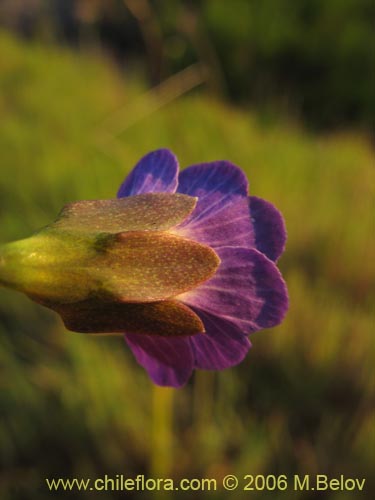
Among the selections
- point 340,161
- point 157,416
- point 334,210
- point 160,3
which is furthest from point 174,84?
point 157,416

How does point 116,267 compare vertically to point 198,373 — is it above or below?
above

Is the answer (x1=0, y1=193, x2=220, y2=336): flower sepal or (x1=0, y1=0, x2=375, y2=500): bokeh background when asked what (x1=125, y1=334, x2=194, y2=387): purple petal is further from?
(x1=0, y1=0, x2=375, y2=500): bokeh background

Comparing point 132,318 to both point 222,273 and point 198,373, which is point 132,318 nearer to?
point 222,273

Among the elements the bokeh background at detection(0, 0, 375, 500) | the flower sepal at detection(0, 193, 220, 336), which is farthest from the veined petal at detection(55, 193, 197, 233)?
the bokeh background at detection(0, 0, 375, 500)

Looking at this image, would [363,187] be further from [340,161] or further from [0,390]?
[0,390]

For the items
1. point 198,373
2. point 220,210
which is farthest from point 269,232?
point 198,373

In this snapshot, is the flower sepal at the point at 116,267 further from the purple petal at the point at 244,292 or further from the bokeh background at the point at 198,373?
the bokeh background at the point at 198,373

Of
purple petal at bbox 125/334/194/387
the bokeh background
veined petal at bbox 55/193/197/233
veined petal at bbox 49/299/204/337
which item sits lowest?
the bokeh background
